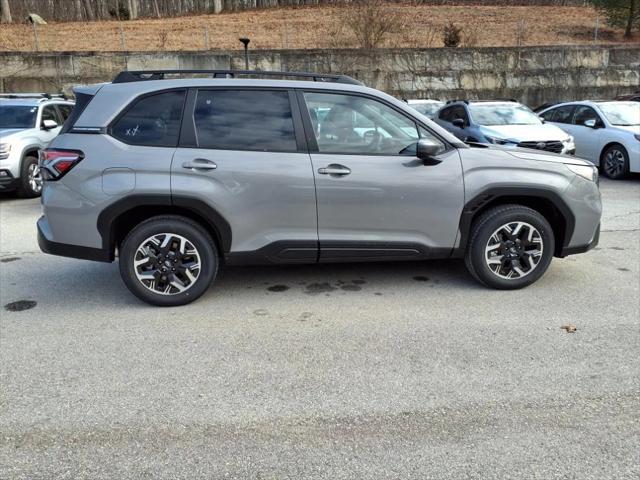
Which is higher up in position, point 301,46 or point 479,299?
point 301,46

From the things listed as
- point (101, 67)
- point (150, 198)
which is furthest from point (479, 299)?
point (101, 67)

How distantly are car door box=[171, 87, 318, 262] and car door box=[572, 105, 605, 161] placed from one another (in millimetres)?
9499

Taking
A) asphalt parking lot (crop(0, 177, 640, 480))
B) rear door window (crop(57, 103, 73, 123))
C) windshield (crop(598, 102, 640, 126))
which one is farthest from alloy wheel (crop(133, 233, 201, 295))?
windshield (crop(598, 102, 640, 126))

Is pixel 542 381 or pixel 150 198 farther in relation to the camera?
pixel 150 198

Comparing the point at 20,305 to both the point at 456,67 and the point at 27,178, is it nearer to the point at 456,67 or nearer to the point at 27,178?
the point at 27,178

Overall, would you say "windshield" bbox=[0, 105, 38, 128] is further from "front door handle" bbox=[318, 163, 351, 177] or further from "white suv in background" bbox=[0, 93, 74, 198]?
"front door handle" bbox=[318, 163, 351, 177]

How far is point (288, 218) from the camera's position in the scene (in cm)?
456

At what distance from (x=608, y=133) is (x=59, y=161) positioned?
35.9 ft

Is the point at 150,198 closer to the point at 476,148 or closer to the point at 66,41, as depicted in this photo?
the point at 476,148

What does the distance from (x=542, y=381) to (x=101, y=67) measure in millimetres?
19527

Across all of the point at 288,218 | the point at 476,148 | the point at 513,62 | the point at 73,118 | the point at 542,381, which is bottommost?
the point at 542,381

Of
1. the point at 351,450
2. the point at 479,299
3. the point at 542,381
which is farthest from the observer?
the point at 479,299

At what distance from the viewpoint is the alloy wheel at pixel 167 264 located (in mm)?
4500

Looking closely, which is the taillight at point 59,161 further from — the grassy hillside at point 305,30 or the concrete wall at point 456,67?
the grassy hillside at point 305,30
